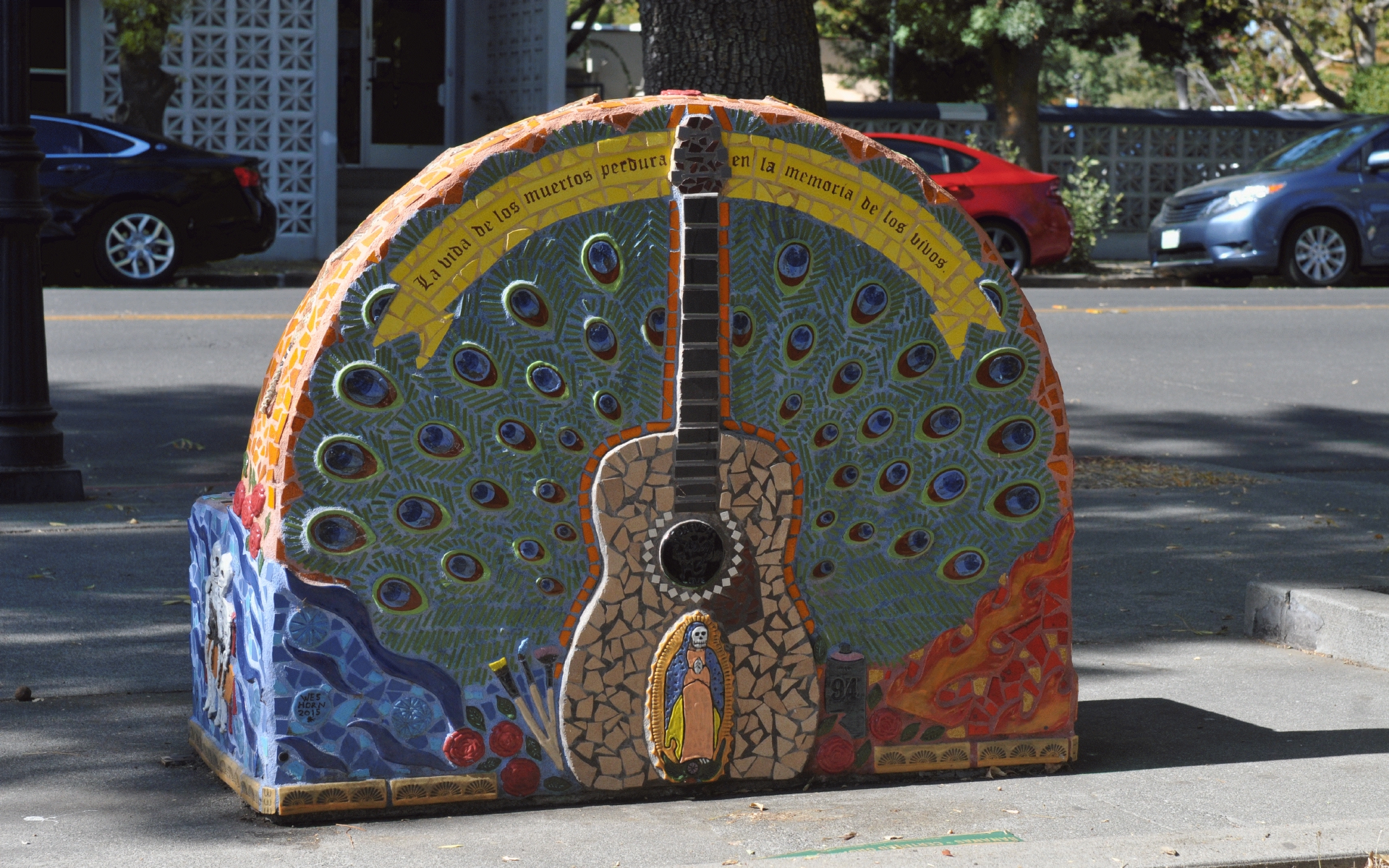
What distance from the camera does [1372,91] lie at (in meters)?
26.7

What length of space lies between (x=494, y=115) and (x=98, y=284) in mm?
9603

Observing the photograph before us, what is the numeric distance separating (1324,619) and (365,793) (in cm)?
330

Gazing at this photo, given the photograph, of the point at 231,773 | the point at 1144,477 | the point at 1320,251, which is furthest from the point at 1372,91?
the point at 231,773

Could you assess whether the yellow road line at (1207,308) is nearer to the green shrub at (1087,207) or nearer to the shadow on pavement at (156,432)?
the green shrub at (1087,207)

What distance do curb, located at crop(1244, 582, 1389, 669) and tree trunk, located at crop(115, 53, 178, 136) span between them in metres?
15.8

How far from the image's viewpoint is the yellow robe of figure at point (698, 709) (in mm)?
3723

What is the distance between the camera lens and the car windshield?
1762 centimetres

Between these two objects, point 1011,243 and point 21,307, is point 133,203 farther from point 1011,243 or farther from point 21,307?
point 1011,243

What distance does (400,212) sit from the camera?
351 centimetres

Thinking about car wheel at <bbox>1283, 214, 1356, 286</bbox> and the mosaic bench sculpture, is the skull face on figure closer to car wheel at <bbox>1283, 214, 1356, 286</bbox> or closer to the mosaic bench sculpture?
the mosaic bench sculpture

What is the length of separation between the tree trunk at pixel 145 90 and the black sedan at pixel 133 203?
2.58 meters

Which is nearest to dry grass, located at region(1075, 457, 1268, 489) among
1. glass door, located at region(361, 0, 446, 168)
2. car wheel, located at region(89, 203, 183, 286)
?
car wheel, located at region(89, 203, 183, 286)

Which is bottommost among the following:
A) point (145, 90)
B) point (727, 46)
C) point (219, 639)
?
point (219, 639)

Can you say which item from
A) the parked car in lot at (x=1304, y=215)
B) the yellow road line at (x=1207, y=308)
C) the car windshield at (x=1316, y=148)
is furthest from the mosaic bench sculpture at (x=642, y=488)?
the car windshield at (x=1316, y=148)
